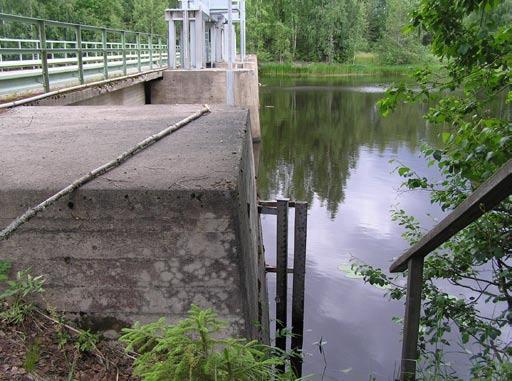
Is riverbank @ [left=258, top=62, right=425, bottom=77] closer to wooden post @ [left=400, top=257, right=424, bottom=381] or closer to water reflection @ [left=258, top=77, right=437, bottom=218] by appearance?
water reflection @ [left=258, top=77, right=437, bottom=218]

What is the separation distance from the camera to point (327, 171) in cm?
1666

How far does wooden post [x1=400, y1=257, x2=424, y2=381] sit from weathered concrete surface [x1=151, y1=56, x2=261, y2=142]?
1487 centimetres

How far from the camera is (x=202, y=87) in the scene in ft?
58.3

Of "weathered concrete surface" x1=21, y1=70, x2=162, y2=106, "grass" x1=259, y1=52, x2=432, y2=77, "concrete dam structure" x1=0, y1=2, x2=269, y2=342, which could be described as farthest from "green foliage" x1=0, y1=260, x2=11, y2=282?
"grass" x1=259, y1=52, x2=432, y2=77

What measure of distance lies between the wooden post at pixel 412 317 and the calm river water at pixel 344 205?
671 mm

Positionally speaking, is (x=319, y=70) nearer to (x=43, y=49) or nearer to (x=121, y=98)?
(x=121, y=98)

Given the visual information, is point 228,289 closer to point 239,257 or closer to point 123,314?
point 239,257

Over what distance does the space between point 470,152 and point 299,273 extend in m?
2.80

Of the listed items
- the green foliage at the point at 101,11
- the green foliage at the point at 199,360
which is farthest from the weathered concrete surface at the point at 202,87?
the green foliage at the point at 101,11

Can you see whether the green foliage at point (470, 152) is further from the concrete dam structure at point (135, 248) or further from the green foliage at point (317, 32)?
the green foliage at point (317, 32)

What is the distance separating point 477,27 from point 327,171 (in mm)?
12651

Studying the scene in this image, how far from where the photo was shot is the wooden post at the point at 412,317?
10.3 feet

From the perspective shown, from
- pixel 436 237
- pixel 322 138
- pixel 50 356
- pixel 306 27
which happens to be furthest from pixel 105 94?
pixel 306 27

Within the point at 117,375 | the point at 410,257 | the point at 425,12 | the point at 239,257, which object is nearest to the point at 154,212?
the point at 239,257
